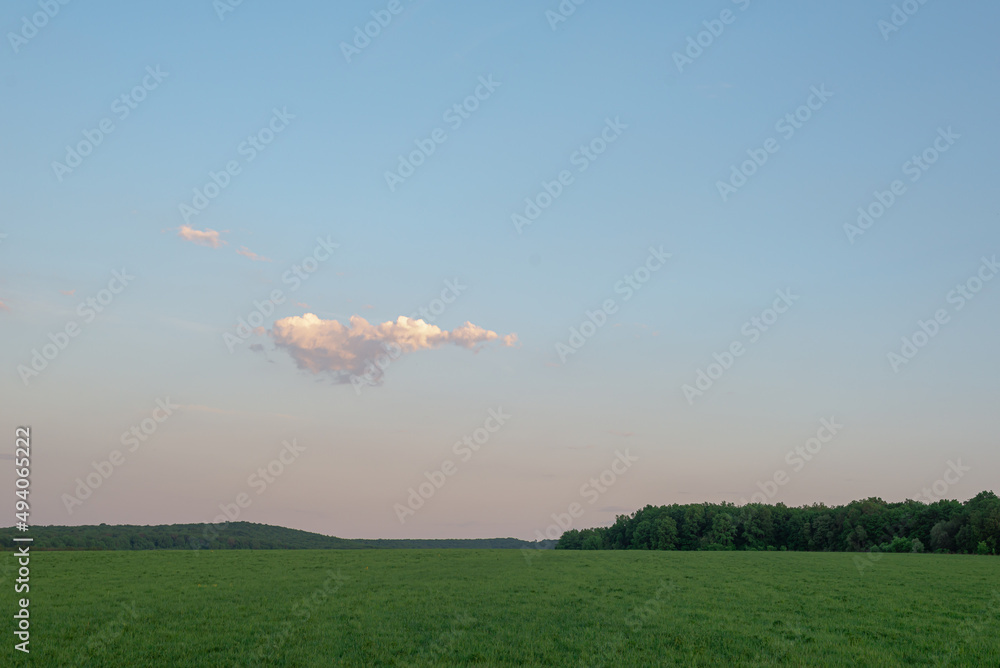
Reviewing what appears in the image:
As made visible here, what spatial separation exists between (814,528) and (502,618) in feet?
432

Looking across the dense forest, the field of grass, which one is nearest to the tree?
the dense forest

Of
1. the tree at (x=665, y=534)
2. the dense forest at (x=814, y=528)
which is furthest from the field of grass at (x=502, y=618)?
the tree at (x=665, y=534)

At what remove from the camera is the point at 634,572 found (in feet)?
153

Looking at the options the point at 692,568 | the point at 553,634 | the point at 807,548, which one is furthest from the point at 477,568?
the point at 807,548

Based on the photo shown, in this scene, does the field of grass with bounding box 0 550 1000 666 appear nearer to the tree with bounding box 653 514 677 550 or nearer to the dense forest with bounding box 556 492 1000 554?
the dense forest with bounding box 556 492 1000 554

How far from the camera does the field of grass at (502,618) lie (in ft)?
65.0

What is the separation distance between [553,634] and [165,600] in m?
20.0

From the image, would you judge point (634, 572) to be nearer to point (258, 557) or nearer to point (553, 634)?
point (553, 634)

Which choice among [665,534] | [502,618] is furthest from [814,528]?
[502,618]

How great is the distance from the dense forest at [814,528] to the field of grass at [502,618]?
6750cm

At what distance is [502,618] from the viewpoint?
2602 centimetres

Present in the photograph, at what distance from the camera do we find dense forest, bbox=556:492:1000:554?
100500 mm

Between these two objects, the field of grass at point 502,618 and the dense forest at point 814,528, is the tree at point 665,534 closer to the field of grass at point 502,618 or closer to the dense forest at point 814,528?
the dense forest at point 814,528

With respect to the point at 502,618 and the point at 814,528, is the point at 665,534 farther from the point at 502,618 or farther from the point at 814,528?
the point at 502,618
